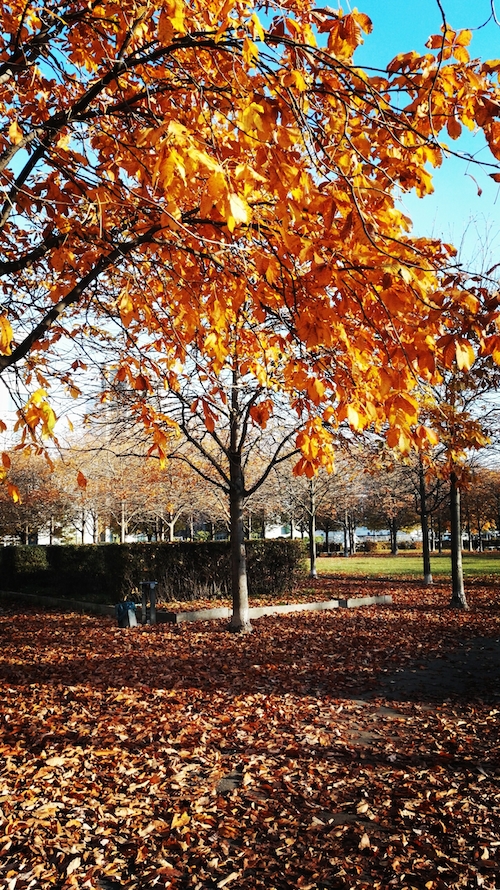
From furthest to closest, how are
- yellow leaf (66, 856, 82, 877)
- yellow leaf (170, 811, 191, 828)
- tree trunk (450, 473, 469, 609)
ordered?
1. tree trunk (450, 473, 469, 609)
2. yellow leaf (170, 811, 191, 828)
3. yellow leaf (66, 856, 82, 877)

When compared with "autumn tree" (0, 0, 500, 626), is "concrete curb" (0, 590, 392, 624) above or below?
below

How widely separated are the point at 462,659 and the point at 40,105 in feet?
27.3

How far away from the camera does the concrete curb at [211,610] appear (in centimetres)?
1198

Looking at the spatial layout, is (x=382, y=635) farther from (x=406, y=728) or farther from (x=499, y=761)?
(x=499, y=761)

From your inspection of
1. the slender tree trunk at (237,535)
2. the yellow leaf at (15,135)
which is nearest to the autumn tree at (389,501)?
the slender tree trunk at (237,535)

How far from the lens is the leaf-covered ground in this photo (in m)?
3.39

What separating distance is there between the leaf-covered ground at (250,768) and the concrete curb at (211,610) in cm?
274

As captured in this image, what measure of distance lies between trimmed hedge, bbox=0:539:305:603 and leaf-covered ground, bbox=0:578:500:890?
6.13 meters

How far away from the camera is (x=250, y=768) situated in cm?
474

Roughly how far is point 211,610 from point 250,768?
7.67m

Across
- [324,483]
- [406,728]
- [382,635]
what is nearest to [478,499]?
[324,483]

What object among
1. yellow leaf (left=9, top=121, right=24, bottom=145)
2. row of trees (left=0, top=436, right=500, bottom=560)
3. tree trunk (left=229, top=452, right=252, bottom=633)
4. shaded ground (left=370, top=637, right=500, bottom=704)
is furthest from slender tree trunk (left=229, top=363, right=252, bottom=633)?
row of trees (left=0, top=436, right=500, bottom=560)

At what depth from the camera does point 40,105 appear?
16.9 ft

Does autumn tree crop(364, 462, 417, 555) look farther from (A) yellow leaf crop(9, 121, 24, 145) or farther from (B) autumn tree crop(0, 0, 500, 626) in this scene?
(A) yellow leaf crop(9, 121, 24, 145)
